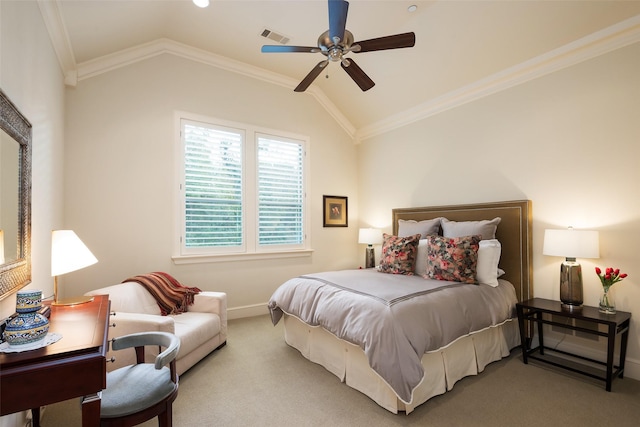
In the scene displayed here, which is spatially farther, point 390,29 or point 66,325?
point 390,29

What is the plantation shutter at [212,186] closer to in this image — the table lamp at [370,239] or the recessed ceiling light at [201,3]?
the recessed ceiling light at [201,3]

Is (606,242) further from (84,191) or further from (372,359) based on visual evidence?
(84,191)

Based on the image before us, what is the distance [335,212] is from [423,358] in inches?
125

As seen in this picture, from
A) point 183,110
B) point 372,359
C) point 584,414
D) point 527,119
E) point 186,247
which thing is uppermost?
point 183,110

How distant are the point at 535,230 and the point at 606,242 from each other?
22.2 inches

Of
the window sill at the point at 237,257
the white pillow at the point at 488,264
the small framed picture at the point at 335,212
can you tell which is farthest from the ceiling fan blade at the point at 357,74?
the window sill at the point at 237,257

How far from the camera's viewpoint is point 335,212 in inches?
203

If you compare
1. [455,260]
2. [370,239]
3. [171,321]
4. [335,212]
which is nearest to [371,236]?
[370,239]

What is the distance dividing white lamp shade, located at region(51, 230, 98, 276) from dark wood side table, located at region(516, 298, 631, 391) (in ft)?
12.0

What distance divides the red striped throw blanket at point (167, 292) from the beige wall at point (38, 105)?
716 mm

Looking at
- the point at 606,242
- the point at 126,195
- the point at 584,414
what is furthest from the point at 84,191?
the point at 606,242

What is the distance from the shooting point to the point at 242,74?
14.1ft

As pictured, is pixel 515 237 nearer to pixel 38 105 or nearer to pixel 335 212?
pixel 335 212

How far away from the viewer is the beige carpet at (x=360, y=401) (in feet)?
6.66
